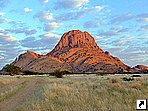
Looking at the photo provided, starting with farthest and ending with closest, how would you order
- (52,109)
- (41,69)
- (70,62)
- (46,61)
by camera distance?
1. (70,62)
2. (46,61)
3. (41,69)
4. (52,109)

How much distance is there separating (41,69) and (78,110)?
160 metres

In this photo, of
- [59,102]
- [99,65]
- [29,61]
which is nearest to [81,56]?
[99,65]

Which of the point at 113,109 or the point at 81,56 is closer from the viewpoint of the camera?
the point at 113,109

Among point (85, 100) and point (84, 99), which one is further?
point (84, 99)

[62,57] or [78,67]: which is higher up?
[62,57]

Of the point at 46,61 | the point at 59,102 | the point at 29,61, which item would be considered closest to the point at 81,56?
the point at 46,61

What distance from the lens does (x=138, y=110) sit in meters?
5.59

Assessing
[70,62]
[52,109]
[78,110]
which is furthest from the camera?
[70,62]

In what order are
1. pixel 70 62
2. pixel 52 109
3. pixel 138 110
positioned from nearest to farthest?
pixel 138 110 → pixel 52 109 → pixel 70 62

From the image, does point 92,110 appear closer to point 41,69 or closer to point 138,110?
point 138,110

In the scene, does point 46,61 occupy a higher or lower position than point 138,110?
higher

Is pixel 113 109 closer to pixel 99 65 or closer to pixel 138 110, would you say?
pixel 138 110

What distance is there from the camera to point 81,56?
7692 inches

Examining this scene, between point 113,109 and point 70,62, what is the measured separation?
18070cm
